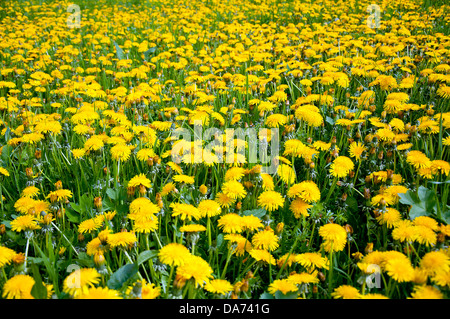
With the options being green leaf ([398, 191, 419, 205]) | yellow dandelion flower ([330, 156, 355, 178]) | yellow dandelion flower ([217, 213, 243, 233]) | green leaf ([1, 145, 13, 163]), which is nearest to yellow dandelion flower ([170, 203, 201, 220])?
yellow dandelion flower ([217, 213, 243, 233])

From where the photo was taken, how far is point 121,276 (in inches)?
47.6

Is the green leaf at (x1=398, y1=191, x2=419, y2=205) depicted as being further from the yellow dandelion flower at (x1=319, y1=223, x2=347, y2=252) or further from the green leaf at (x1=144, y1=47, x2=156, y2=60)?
the green leaf at (x1=144, y1=47, x2=156, y2=60)

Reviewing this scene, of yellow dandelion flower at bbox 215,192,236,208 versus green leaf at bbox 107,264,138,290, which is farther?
yellow dandelion flower at bbox 215,192,236,208

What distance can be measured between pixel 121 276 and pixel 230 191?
60cm

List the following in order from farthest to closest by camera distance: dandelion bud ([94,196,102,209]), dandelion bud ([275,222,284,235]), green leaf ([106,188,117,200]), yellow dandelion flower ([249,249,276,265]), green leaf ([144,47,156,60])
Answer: green leaf ([144,47,156,60]) < green leaf ([106,188,117,200]) < dandelion bud ([94,196,102,209]) < dandelion bud ([275,222,284,235]) < yellow dandelion flower ([249,249,276,265])

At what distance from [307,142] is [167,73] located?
2.08 meters

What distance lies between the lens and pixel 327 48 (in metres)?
3.56

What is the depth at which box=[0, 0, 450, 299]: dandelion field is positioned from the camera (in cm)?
124

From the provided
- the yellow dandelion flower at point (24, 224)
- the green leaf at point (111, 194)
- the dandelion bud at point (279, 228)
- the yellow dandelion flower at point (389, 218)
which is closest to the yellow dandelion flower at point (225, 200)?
the dandelion bud at point (279, 228)

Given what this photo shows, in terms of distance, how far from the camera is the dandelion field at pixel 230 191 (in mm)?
1243

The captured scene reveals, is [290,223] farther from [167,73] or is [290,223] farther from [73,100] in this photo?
[167,73]

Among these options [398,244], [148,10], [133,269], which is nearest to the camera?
[133,269]

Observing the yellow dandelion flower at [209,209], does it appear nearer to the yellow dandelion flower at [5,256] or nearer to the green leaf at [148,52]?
the yellow dandelion flower at [5,256]
